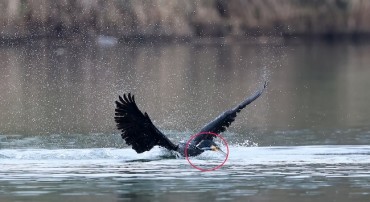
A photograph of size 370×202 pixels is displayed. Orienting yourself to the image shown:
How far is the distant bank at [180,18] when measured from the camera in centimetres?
6494

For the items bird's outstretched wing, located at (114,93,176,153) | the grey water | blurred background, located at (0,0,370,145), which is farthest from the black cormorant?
blurred background, located at (0,0,370,145)

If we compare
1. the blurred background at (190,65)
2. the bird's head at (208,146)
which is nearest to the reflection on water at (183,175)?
the bird's head at (208,146)

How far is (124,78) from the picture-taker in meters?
42.6

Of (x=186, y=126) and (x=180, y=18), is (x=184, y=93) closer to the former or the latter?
(x=186, y=126)

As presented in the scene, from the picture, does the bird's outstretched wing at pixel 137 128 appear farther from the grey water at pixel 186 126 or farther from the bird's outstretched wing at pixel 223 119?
the bird's outstretched wing at pixel 223 119

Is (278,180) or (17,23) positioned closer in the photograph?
(278,180)

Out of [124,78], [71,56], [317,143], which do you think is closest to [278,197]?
[317,143]

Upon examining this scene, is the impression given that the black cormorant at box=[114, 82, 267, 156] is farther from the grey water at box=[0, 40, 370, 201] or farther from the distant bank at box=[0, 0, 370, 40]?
the distant bank at box=[0, 0, 370, 40]

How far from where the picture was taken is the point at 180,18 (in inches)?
2557

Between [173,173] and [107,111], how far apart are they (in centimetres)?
1104

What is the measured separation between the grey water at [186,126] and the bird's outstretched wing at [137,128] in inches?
11.3

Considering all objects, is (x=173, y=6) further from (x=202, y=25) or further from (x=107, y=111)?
(x=107, y=111)

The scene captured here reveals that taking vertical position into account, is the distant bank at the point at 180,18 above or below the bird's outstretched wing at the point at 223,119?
above

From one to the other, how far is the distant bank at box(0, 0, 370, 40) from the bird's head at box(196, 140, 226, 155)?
4202 centimetres
